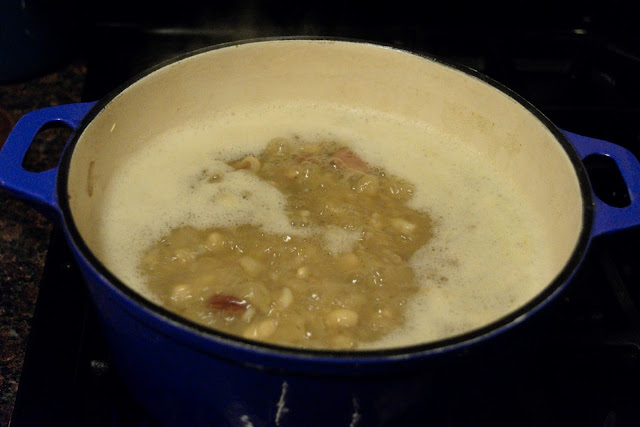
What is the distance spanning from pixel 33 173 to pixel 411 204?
2.08 feet

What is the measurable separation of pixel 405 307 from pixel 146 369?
1.23 feet

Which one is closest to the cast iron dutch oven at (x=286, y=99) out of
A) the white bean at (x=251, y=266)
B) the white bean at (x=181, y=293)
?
the white bean at (x=181, y=293)

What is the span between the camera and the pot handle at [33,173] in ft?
2.98

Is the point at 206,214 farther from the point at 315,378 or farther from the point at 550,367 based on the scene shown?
the point at 550,367

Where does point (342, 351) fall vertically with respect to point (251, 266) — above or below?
above

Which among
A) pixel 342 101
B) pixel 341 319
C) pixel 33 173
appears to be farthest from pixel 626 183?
pixel 33 173

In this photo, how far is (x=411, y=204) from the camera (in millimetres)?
1209

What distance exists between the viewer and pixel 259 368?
28.7 inches

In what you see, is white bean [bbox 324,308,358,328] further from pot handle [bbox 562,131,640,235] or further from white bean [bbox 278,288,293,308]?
pot handle [bbox 562,131,640,235]

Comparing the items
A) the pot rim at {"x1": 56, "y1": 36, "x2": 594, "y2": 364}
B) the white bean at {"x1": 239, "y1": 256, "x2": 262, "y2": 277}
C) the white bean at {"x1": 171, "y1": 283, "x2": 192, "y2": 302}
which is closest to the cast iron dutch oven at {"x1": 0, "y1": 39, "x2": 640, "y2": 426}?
the pot rim at {"x1": 56, "y1": 36, "x2": 594, "y2": 364}

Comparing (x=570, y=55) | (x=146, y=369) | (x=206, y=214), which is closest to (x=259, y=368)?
(x=146, y=369)

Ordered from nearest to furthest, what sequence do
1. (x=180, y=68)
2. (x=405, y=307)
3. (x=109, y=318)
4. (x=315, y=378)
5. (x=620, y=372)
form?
(x=315, y=378), (x=109, y=318), (x=405, y=307), (x=620, y=372), (x=180, y=68)

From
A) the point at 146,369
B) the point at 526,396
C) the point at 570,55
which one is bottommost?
the point at 526,396

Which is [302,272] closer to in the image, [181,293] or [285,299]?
[285,299]
